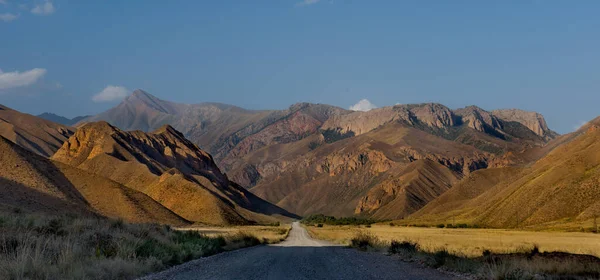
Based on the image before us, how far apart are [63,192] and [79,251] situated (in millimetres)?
86484

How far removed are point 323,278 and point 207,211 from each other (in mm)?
128200

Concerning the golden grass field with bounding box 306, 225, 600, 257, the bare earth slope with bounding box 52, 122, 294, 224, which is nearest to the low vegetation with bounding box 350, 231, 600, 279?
the golden grass field with bounding box 306, 225, 600, 257

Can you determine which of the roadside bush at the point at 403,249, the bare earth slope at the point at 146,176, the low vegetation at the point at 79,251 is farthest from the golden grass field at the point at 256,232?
the bare earth slope at the point at 146,176

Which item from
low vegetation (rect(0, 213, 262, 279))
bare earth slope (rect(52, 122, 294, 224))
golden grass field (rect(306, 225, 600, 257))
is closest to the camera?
low vegetation (rect(0, 213, 262, 279))

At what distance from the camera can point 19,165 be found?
94.2 m

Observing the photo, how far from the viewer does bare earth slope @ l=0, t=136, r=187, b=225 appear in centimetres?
8469

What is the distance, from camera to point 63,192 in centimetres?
9712

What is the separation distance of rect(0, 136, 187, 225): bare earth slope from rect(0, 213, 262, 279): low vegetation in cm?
6052

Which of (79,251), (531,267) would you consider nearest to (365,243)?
(531,267)

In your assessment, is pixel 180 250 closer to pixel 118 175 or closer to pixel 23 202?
pixel 23 202

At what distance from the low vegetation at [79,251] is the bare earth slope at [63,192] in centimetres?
6052

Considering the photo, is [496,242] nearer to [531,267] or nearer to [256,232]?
[256,232]

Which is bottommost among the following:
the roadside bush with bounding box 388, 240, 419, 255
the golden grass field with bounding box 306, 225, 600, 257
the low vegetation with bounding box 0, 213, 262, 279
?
the golden grass field with bounding box 306, 225, 600, 257

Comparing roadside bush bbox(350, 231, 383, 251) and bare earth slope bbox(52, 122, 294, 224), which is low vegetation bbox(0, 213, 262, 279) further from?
bare earth slope bbox(52, 122, 294, 224)
